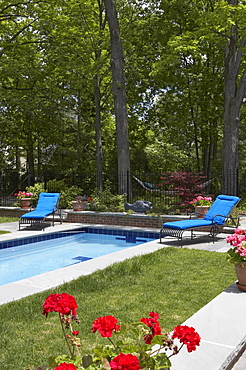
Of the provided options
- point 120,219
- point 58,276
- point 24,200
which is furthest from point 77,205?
Answer: point 58,276

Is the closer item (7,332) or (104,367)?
(104,367)

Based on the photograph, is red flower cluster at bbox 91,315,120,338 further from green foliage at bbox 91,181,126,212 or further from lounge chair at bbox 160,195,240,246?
green foliage at bbox 91,181,126,212

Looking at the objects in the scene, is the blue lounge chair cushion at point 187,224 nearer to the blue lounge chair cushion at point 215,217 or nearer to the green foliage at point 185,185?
the blue lounge chair cushion at point 215,217

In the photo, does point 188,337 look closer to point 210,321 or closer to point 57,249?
point 210,321

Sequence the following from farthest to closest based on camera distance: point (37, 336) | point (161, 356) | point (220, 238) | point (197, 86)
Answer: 1. point (197, 86)
2. point (220, 238)
3. point (37, 336)
4. point (161, 356)

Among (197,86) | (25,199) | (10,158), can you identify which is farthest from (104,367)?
(10,158)

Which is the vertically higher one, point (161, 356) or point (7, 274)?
point (161, 356)

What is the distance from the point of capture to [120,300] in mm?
4629

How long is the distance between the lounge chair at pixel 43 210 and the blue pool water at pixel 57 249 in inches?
30.3

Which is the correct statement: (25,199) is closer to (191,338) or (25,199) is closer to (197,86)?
(197,86)

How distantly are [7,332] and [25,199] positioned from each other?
35.7ft

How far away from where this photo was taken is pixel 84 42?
1706 centimetres

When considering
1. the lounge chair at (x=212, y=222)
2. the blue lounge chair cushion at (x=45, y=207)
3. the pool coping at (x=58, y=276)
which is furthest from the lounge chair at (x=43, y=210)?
the lounge chair at (x=212, y=222)

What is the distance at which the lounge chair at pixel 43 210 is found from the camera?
10898mm
